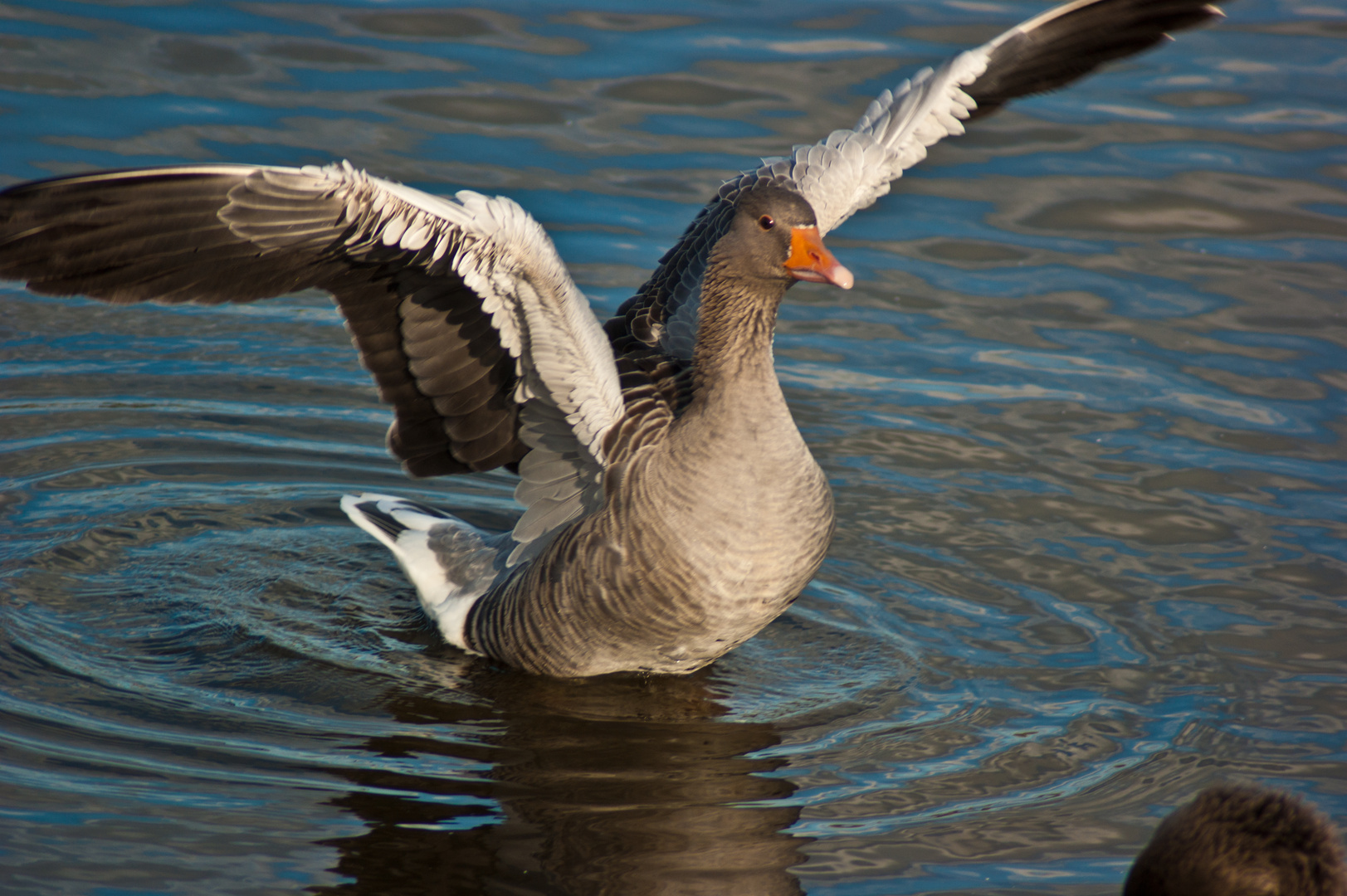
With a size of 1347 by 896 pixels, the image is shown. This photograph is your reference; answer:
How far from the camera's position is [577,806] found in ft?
19.4

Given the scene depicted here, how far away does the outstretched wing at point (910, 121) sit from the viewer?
764cm

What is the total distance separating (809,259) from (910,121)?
143 cm

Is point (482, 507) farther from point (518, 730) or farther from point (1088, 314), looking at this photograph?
point (1088, 314)

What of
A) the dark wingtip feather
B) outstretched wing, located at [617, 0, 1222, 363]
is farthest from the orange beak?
the dark wingtip feather

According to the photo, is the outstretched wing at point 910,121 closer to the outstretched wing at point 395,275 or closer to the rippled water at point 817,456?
the outstretched wing at point 395,275

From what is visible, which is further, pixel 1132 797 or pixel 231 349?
pixel 231 349

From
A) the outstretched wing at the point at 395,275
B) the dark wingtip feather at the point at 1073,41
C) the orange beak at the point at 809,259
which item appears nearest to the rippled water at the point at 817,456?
the outstretched wing at the point at 395,275

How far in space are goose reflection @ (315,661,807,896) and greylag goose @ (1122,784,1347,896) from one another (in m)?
1.63

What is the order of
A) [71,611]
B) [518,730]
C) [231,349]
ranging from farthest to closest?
1. [231,349]
2. [71,611]
3. [518,730]

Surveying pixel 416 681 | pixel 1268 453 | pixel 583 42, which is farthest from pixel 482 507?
pixel 583 42

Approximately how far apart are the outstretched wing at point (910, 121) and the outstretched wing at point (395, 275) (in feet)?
3.87

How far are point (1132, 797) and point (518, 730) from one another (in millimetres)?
2681

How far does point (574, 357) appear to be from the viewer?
6461 millimetres

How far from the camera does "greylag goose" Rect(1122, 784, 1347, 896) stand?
14.0 ft
